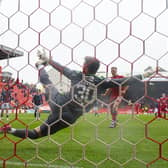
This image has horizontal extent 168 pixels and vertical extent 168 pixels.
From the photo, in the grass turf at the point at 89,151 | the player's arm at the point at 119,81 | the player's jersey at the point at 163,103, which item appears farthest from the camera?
the player's jersey at the point at 163,103

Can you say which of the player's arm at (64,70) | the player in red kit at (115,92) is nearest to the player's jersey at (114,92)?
the player in red kit at (115,92)

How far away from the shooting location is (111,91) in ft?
4.03

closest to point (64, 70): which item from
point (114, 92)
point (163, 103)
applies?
point (114, 92)

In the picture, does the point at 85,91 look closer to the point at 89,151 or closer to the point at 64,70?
the point at 64,70

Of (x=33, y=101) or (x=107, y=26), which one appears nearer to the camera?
(x=107, y=26)

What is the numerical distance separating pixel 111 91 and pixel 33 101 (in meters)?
0.33

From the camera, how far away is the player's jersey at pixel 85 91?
1.23m

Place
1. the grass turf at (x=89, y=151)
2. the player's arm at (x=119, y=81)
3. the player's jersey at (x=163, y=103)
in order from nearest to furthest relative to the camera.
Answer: the player's arm at (x=119, y=81), the grass turf at (x=89, y=151), the player's jersey at (x=163, y=103)

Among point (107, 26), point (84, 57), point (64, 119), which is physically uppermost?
point (107, 26)

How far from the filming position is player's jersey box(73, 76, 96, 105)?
48.3 inches

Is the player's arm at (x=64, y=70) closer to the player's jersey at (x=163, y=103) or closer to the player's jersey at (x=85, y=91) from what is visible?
the player's jersey at (x=85, y=91)

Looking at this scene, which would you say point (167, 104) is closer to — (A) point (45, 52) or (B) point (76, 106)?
(B) point (76, 106)

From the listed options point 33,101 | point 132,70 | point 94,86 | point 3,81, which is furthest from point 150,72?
point 3,81

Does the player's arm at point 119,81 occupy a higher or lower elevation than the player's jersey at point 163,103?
higher
